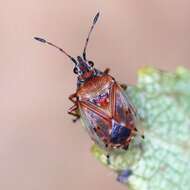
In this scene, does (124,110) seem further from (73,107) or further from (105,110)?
(73,107)

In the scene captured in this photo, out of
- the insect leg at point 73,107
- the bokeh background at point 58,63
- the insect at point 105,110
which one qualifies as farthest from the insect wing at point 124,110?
the bokeh background at point 58,63

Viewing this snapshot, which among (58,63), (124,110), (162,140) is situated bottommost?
(162,140)

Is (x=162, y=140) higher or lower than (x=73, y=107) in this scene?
lower

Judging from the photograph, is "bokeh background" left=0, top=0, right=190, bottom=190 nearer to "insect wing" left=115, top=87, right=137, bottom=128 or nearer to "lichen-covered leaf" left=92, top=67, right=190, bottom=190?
"insect wing" left=115, top=87, right=137, bottom=128

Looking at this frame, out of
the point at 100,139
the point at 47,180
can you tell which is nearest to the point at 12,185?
the point at 47,180

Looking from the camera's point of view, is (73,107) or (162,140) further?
(73,107)

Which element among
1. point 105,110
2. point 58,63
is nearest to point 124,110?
point 105,110

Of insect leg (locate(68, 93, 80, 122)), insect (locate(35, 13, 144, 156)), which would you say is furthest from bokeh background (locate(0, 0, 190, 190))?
insect (locate(35, 13, 144, 156))

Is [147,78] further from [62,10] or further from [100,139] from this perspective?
[62,10]
